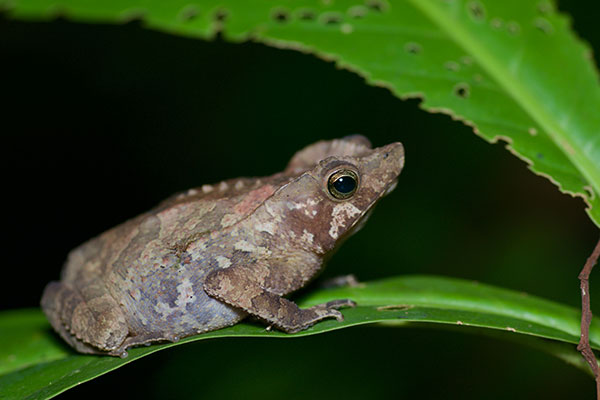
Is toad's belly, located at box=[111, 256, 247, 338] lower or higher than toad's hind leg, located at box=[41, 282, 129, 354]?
higher

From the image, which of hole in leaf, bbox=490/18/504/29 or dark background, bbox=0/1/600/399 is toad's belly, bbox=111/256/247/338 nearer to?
dark background, bbox=0/1/600/399

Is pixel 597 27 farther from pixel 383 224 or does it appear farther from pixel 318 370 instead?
pixel 318 370

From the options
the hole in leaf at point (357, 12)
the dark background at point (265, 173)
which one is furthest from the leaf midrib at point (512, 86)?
the dark background at point (265, 173)

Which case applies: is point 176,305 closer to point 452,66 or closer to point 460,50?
point 452,66

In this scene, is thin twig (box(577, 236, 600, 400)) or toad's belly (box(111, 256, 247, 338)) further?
toad's belly (box(111, 256, 247, 338))

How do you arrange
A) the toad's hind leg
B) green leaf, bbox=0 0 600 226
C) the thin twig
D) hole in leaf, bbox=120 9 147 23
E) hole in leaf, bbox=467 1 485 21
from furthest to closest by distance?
hole in leaf, bbox=120 9 147 23 → hole in leaf, bbox=467 1 485 21 → the toad's hind leg → green leaf, bbox=0 0 600 226 → the thin twig

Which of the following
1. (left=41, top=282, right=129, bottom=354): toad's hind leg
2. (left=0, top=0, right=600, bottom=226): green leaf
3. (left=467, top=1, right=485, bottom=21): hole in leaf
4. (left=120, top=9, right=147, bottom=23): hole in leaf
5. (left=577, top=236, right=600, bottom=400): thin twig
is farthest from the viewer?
(left=120, top=9, right=147, bottom=23): hole in leaf

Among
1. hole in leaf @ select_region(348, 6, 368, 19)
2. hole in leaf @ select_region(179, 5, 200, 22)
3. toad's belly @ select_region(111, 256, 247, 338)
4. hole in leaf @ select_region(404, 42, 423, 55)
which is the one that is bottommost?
toad's belly @ select_region(111, 256, 247, 338)

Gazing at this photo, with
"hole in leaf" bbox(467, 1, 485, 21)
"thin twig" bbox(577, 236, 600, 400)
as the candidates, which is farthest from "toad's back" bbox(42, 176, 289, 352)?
"thin twig" bbox(577, 236, 600, 400)
